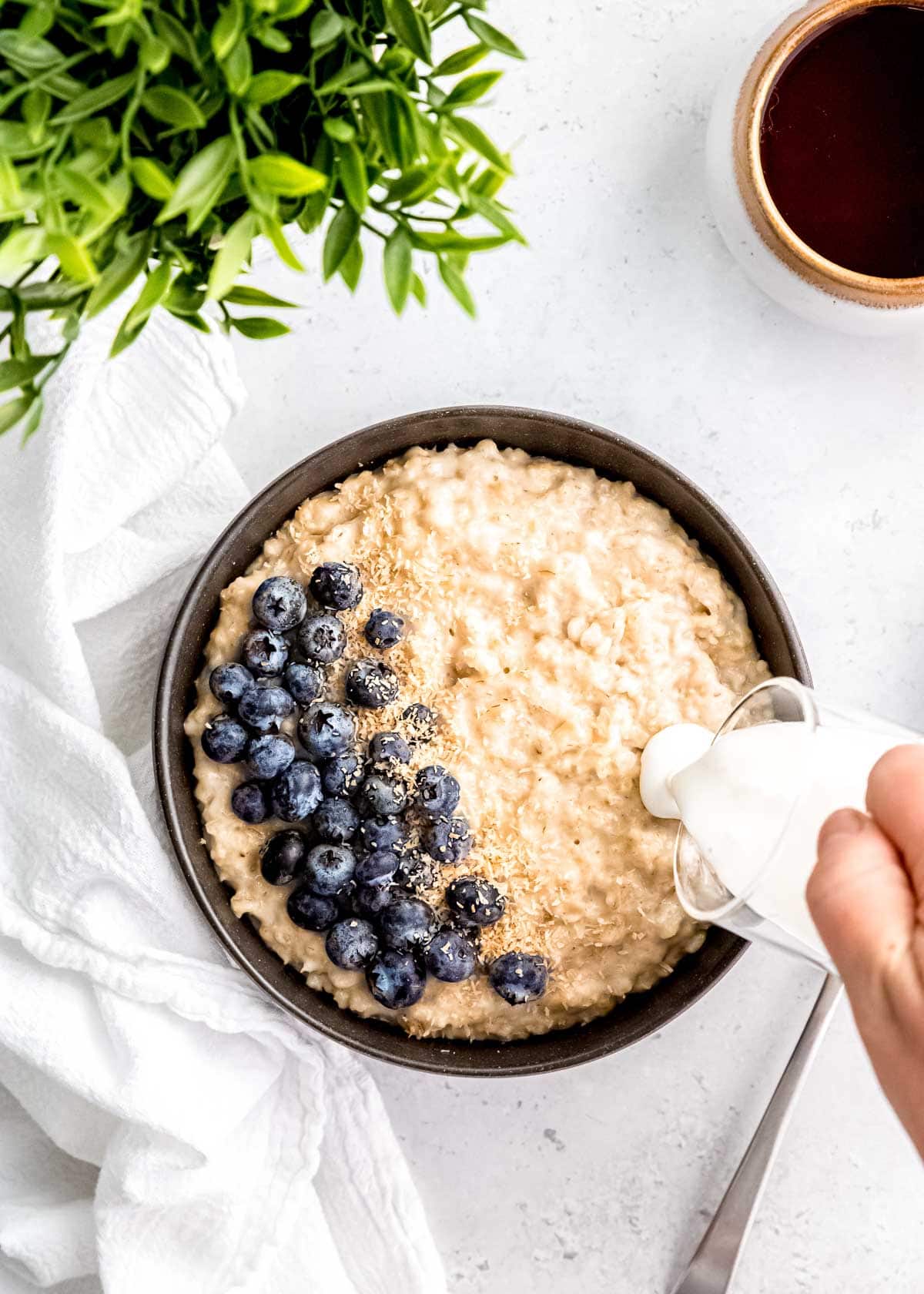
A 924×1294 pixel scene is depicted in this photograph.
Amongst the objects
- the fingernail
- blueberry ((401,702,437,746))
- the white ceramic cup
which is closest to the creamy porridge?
blueberry ((401,702,437,746))

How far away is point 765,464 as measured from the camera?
1.93 metres

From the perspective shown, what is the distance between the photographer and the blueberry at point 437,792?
1561 mm

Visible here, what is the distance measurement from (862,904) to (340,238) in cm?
68

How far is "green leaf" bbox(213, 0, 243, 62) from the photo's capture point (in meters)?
0.86

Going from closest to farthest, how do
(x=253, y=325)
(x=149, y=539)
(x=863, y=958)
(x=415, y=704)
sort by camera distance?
(x=863, y=958) → (x=253, y=325) → (x=415, y=704) → (x=149, y=539)

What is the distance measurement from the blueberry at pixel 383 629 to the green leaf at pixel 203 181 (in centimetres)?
73

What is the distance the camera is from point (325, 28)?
3.14 ft

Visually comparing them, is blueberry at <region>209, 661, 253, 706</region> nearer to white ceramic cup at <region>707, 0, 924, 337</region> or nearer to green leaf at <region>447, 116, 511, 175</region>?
green leaf at <region>447, 116, 511, 175</region>

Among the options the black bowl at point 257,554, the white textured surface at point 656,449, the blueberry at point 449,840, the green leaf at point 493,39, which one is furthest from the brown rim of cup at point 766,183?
the blueberry at point 449,840

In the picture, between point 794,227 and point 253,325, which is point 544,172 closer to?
point 794,227

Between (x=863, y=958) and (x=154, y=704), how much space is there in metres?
1.01

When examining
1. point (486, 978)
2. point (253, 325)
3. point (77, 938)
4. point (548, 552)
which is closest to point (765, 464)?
point (548, 552)

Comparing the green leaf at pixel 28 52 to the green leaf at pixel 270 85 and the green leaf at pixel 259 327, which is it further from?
the green leaf at pixel 259 327

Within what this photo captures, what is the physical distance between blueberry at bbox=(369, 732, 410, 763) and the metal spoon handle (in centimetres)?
72
